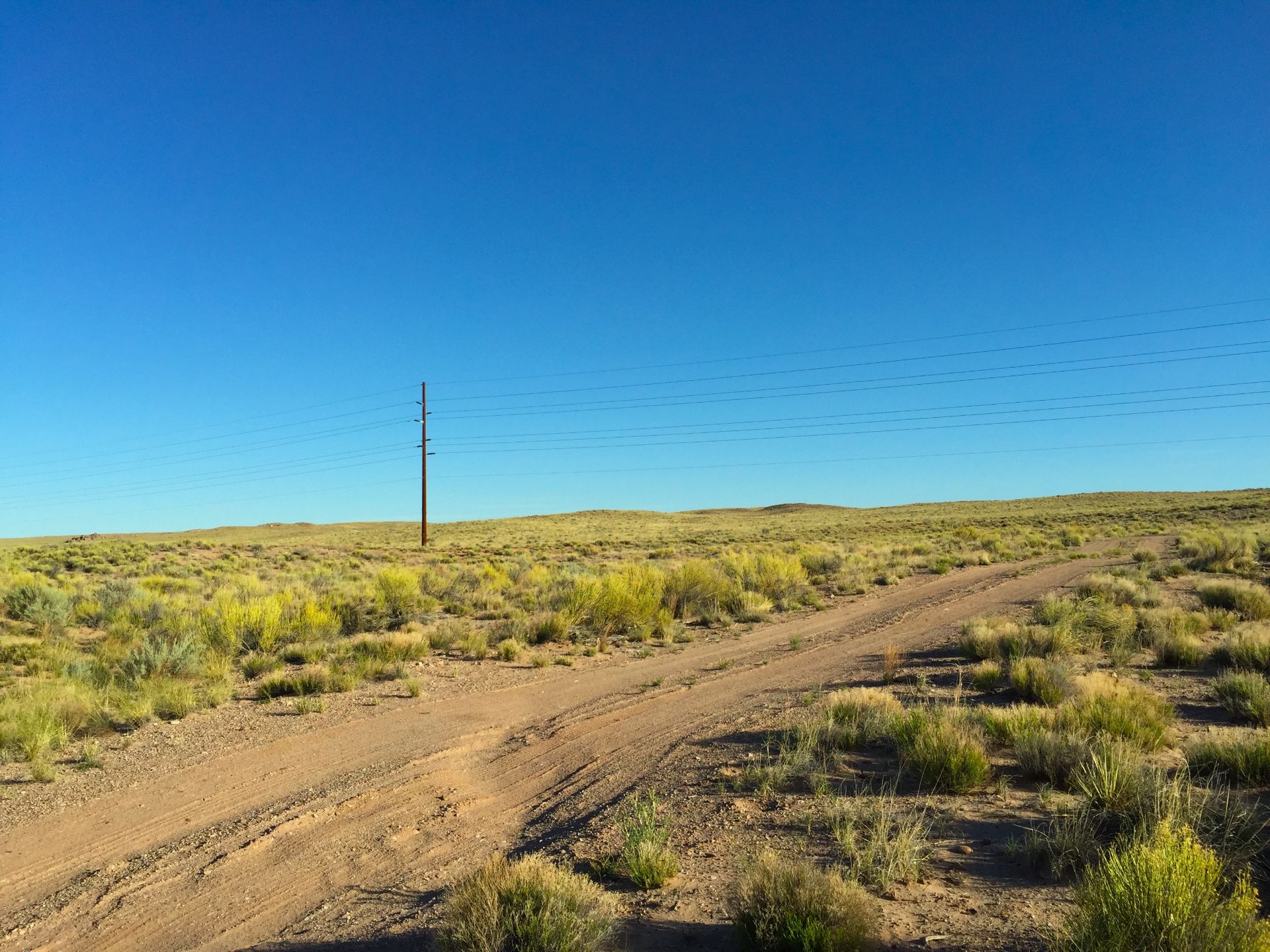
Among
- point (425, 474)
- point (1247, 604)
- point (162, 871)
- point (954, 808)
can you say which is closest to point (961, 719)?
point (954, 808)

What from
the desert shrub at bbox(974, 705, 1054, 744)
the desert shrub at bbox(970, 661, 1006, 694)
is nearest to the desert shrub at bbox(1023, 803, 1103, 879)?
the desert shrub at bbox(974, 705, 1054, 744)

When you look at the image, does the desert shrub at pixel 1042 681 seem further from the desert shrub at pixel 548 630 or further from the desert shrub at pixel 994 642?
the desert shrub at pixel 548 630

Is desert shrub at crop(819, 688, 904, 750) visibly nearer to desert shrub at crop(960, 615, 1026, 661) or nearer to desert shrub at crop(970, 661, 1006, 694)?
desert shrub at crop(970, 661, 1006, 694)

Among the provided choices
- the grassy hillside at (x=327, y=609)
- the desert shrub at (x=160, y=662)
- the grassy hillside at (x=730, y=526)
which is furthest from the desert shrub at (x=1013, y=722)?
the grassy hillside at (x=730, y=526)

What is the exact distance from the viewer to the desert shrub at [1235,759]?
688 centimetres

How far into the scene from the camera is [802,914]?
460 centimetres

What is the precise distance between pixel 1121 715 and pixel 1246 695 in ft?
8.53

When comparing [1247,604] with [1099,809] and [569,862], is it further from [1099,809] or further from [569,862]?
[569,862]

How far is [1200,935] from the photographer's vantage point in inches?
152

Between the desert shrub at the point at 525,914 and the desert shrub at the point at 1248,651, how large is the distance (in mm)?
11371

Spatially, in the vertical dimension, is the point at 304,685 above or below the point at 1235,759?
below

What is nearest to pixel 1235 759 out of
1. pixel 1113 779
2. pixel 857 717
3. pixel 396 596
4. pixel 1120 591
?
pixel 1113 779

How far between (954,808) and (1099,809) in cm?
111

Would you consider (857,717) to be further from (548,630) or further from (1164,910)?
(548,630)
